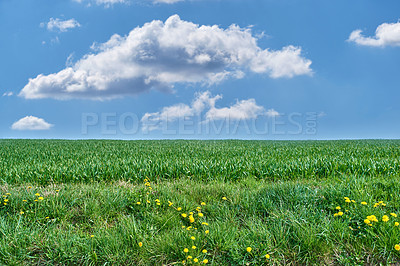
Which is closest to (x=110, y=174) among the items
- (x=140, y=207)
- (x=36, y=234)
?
(x=140, y=207)

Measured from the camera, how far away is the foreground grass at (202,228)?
345cm

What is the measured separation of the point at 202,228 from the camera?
415 centimetres

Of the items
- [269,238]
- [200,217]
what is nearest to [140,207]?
[200,217]

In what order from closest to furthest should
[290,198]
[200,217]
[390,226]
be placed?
1. [390,226]
2. [200,217]
3. [290,198]

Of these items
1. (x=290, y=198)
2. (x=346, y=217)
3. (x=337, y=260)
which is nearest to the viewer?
(x=337, y=260)

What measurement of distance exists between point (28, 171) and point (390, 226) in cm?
909

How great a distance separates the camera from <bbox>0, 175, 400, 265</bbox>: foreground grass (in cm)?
345

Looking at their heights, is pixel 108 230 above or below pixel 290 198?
below

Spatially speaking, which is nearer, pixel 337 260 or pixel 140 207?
pixel 337 260

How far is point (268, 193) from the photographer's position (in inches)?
201

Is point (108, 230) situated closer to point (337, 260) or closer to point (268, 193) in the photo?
point (268, 193)

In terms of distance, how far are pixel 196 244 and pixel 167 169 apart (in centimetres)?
458

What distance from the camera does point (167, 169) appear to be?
314 inches

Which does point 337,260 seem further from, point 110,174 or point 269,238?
point 110,174
